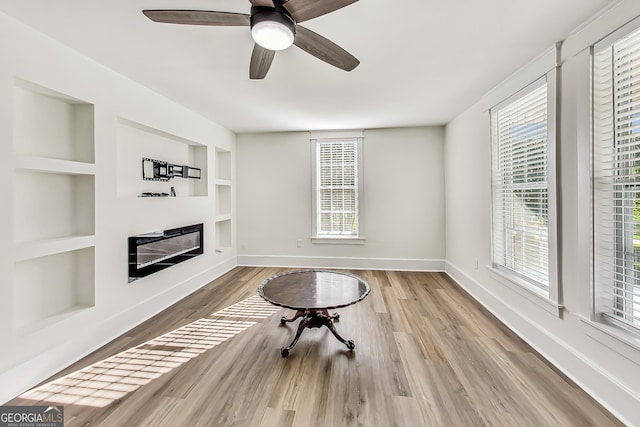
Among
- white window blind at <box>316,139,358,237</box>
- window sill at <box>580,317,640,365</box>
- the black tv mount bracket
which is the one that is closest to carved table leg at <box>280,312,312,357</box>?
window sill at <box>580,317,640,365</box>

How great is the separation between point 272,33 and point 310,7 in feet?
0.76

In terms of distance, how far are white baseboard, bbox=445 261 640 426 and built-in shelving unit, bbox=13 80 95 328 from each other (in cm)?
384

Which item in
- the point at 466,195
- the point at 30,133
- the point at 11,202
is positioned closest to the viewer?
the point at 11,202

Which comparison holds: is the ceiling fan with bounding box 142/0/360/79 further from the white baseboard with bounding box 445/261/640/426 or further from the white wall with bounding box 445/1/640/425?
the white baseboard with bounding box 445/261/640/426

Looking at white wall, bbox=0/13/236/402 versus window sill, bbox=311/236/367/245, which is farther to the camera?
window sill, bbox=311/236/367/245

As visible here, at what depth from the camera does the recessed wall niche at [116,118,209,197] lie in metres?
2.83

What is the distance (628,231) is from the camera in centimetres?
166

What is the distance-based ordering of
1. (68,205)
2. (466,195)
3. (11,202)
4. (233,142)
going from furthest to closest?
(233,142), (466,195), (68,205), (11,202)

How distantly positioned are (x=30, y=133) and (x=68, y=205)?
613mm

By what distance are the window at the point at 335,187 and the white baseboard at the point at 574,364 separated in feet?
8.17

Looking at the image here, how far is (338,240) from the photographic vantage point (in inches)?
193

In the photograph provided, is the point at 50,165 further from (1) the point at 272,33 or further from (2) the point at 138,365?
(1) the point at 272,33

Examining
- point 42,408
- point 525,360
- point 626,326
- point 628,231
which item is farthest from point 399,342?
point 42,408

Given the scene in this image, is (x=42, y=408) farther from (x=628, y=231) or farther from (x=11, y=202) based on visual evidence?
(x=628, y=231)
